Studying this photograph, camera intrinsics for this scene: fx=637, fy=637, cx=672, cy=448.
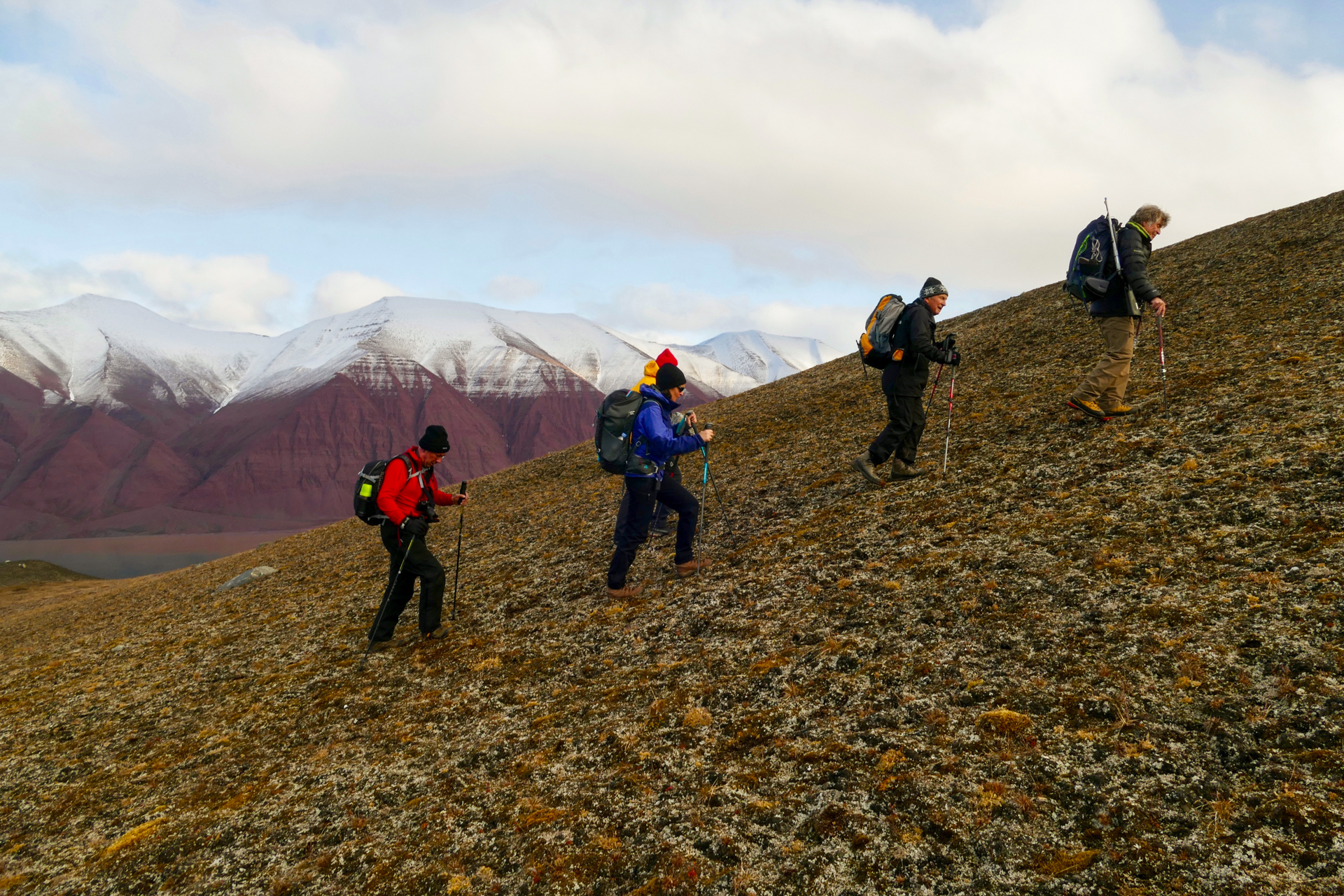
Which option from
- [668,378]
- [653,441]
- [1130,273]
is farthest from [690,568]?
[1130,273]

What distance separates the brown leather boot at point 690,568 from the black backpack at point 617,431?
214 centimetres

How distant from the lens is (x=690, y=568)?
10797 millimetres

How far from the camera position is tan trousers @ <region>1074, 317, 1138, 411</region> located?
1106cm

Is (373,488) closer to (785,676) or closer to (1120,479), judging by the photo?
(785,676)

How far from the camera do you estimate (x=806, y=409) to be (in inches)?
837

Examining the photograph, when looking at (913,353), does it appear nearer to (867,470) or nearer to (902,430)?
(902,430)

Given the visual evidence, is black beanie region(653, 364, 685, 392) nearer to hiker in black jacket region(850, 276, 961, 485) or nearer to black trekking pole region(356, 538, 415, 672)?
hiker in black jacket region(850, 276, 961, 485)

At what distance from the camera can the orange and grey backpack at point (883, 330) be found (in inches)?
441

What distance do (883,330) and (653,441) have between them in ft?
15.5

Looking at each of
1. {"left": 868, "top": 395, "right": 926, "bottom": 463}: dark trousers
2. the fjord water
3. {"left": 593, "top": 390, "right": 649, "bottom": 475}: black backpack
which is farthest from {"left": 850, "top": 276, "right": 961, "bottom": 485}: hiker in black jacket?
the fjord water

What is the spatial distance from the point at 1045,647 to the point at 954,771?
1977 mm

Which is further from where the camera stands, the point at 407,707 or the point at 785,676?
the point at 407,707

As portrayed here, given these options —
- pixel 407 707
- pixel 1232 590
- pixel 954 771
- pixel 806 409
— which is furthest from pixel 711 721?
pixel 806 409

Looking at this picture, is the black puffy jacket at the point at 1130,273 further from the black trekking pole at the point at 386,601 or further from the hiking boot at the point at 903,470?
the black trekking pole at the point at 386,601
